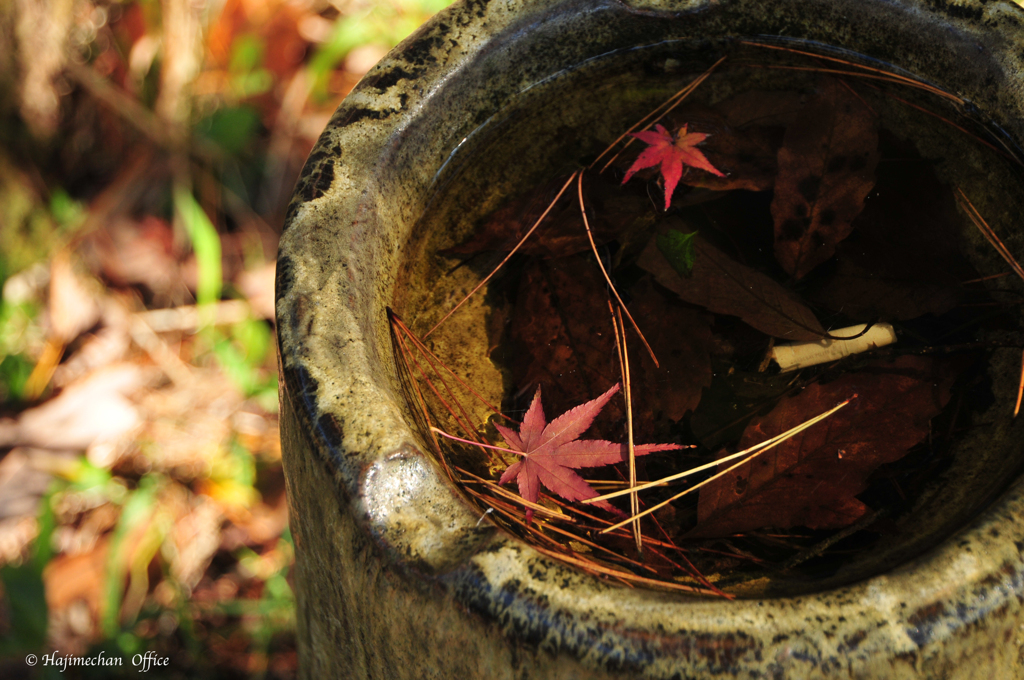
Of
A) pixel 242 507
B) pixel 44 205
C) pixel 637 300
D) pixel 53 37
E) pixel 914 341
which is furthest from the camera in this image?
pixel 44 205

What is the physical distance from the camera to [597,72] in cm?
139

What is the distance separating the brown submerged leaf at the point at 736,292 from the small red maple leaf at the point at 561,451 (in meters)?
0.25

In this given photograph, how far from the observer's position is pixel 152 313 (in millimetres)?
2662

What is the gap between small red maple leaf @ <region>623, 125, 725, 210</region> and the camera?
1.27 meters

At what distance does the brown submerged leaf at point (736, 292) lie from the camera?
3.62ft

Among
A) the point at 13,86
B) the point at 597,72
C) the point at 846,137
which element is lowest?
the point at 846,137

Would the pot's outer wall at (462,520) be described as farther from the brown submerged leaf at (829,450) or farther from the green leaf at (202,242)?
the green leaf at (202,242)

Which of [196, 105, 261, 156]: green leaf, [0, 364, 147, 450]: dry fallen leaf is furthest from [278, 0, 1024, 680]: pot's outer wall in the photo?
[196, 105, 261, 156]: green leaf

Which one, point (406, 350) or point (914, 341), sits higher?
point (406, 350)

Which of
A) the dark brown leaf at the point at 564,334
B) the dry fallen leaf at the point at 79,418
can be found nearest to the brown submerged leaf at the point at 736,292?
the dark brown leaf at the point at 564,334

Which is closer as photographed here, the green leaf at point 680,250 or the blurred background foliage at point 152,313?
the green leaf at point 680,250

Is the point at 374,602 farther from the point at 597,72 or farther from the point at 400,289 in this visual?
the point at 597,72

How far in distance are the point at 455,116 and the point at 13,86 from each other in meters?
2.42

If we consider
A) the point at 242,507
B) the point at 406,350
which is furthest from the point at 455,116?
the point at 242,507
